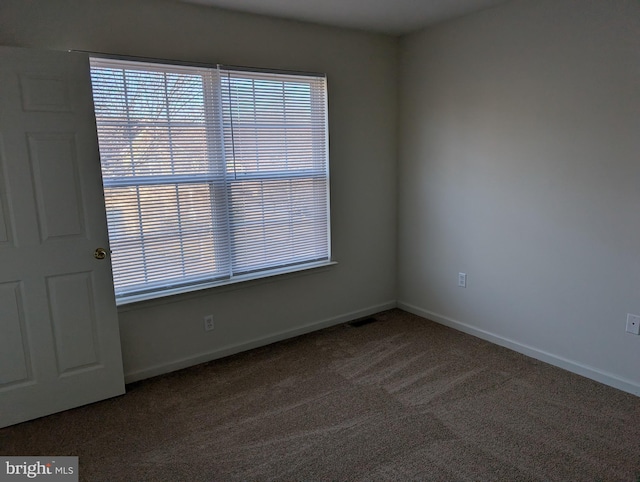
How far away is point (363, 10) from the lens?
307 centimetres

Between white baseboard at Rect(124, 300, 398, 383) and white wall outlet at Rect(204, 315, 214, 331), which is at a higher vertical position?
white wall outlet at Rect(204, 315, 214, 331)

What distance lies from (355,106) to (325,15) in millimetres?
766

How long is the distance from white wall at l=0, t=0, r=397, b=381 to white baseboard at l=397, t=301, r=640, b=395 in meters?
0.54

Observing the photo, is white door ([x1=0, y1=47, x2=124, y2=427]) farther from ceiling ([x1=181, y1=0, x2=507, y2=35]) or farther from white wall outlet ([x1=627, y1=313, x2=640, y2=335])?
white wall outlet ([x1=627, y1=313, x2=640, y2=335])

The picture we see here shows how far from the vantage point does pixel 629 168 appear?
2.52 meters

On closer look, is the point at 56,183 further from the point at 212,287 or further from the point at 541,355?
the point at 541,355

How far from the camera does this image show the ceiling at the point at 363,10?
9.44 ft

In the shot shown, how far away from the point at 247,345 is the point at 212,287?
584 mm

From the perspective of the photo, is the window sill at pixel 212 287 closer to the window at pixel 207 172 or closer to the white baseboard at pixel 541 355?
the window at pixel 207 172

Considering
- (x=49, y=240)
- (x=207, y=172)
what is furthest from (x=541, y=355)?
(x=49, y=240)

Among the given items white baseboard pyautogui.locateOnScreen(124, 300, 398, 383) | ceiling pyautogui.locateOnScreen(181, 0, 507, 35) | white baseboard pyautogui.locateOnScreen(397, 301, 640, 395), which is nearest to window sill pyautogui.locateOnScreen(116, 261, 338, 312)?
white baseboard pyautogui.locateOnScreen(124, 300, 398, 383)

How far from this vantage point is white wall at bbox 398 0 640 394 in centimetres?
257

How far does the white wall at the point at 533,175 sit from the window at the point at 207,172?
98 cm

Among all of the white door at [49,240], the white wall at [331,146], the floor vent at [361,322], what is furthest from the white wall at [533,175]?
the white door at [49,240]
